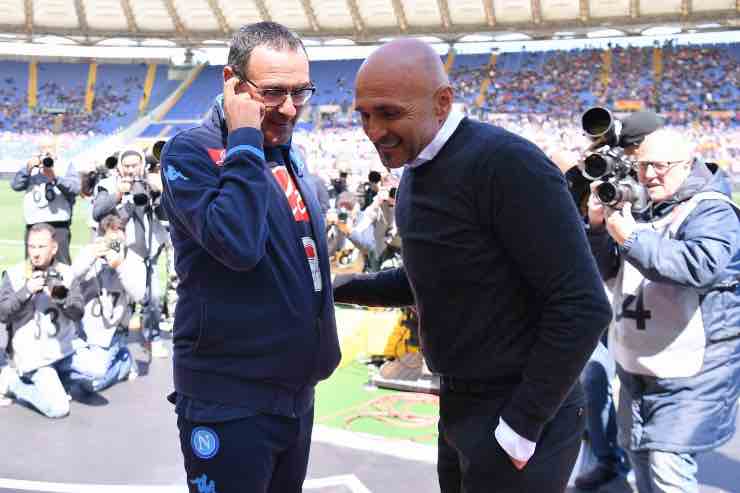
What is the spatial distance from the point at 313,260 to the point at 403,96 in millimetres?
596

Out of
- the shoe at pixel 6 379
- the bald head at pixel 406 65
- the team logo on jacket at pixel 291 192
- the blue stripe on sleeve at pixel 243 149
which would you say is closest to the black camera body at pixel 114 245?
the shoe at pixel 6 379

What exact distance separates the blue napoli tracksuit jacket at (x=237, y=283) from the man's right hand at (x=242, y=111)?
0.11ft

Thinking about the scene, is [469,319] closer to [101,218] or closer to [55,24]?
[101,218]

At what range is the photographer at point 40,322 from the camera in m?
5.40

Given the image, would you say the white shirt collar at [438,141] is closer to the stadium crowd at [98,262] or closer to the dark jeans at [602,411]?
the stadium crowd at [98,262]

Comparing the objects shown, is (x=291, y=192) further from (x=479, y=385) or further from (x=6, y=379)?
(x=6, y=379)

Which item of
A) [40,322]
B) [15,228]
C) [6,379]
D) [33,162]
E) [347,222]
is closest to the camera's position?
[40,322]

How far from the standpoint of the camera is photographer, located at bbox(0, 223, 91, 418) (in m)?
5.40

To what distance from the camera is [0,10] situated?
109 ft

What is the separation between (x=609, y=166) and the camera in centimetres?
309

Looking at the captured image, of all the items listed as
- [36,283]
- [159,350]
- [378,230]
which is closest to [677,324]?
[36,283]

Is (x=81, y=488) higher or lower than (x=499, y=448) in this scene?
lower

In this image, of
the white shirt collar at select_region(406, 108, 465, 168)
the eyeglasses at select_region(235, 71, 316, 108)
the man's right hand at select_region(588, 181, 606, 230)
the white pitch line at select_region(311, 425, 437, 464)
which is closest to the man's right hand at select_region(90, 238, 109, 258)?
the white pitch line at select_region(311, 425, 437, 464)

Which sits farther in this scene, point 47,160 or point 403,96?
point 47,160
